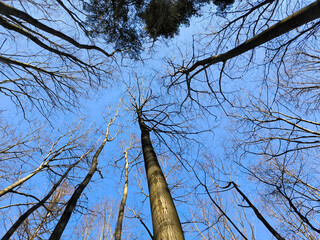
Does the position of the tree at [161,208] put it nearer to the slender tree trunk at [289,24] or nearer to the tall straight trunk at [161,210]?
the tall straight trunk at [161,210]

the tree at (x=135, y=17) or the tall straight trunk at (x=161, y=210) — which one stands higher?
the tree at (x=135, y=17)

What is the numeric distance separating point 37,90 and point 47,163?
2.36m

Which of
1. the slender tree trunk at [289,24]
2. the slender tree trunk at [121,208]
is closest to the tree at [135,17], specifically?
the slender tree trunk at [289,24]

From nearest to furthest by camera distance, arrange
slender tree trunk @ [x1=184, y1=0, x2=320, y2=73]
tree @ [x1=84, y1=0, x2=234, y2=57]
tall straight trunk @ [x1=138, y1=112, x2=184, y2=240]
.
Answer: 1. tall straight trunk @ [x1=138, y1=112, x2=184, y2=240]
2. slender tree trunk @ [x1=184, y1=0, x2=320, y2=73]
3. tree @ [x1=84, y1=0, x2=234, y2=57]

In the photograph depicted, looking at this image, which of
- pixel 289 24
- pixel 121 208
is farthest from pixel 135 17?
pixel 121 208

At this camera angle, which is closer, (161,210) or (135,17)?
(161,210)

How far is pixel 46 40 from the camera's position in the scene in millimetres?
3215

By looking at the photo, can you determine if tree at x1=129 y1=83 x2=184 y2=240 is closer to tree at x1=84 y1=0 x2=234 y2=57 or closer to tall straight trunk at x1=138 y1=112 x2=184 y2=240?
tall straight trunk at x1=138 y1=112 x2=184 y2=240

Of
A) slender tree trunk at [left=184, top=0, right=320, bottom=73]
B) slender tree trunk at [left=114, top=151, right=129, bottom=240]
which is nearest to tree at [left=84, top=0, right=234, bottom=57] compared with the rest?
slender tree trunk at [left=184, top=0, right=320, bottom=73]

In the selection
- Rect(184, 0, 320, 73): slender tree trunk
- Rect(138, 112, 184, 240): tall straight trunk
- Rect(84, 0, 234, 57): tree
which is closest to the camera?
Rect(138, 112, 184, 240): tall straight trunk

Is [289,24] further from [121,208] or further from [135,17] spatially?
[121,208]

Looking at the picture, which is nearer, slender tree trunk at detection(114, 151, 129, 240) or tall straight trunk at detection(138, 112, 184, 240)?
tall straight trunk at detection(138, 112, 184, 240)

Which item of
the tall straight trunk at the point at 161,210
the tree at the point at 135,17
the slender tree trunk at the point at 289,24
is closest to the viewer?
the tall straight trunk at the point at 161,210

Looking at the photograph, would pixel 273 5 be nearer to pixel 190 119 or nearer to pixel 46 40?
pixel 190 119
